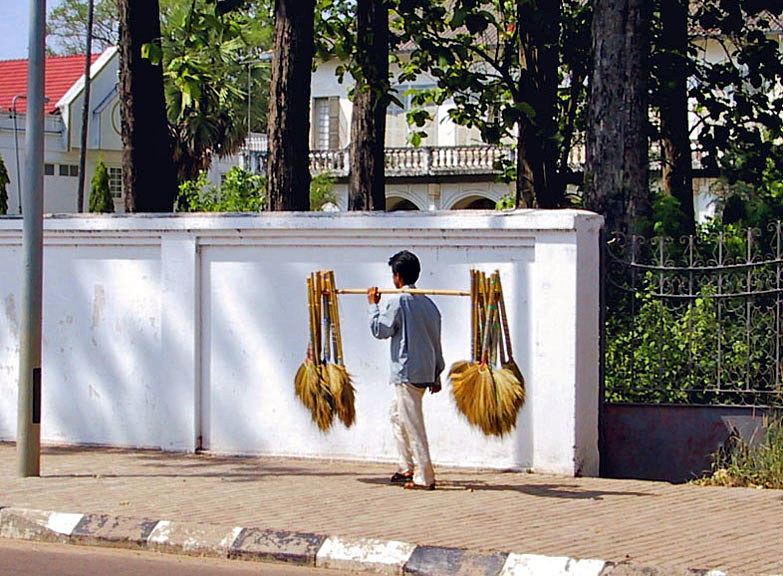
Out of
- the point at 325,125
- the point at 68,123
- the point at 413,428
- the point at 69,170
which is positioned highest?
the point at 68,123

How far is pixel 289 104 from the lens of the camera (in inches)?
550

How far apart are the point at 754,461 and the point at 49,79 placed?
46.8 metres

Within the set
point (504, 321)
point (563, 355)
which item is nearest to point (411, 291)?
point (504, 321)

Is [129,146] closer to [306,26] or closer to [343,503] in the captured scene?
[306,26]

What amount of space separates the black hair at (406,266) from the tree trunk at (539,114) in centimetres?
734

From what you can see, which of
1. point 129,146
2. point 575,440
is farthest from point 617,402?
point 129,146

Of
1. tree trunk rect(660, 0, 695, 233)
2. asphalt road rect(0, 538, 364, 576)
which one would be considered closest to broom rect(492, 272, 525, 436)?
asphalt road rect(0, 538, 364, 576)

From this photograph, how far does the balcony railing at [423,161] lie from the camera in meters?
45.2

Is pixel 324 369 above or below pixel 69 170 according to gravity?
below

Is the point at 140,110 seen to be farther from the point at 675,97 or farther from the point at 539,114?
the point at 675,97

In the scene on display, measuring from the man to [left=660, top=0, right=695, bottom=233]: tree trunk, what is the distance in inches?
322

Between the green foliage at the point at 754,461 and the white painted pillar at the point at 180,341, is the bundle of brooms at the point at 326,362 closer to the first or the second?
the white painted pillar at the point at 180,341

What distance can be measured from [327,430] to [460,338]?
4.88 ft

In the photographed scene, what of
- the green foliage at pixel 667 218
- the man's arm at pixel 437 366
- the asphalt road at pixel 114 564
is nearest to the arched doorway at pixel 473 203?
the green foliage at pixel 667 218
